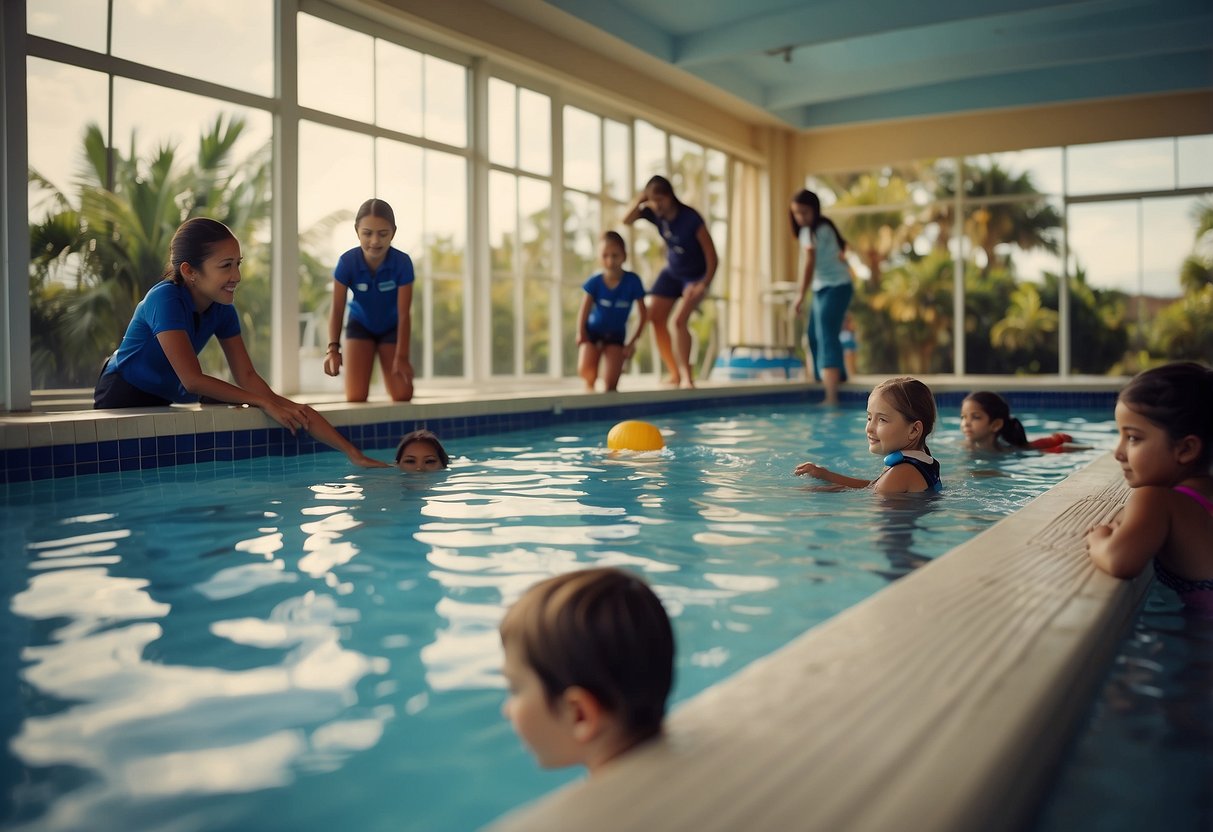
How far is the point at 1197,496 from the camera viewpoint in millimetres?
2338

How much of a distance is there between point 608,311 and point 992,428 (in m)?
3.98

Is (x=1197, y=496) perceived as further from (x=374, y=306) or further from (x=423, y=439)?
(x=374, y=306)

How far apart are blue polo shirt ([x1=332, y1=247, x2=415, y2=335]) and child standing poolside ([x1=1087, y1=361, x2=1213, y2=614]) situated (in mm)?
5021

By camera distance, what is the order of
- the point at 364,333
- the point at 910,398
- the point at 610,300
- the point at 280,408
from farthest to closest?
the point at 610,300
the point at 364,333
the point at 280,408
the point at 910,398

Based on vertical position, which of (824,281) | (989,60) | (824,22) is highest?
(989,60)

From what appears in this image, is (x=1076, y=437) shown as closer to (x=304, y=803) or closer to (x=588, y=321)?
(x=588, y=321)

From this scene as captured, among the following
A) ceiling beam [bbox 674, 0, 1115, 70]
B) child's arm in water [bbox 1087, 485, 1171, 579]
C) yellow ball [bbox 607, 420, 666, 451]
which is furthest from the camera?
ceiling beam [bbox 674, 0, 1115, 70]

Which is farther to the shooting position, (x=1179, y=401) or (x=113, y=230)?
(x=113, y=230)

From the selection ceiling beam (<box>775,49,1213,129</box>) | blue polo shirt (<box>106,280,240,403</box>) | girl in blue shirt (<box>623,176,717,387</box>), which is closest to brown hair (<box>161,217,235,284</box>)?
blue polo shirt (<box>106,280,240,403</box>)

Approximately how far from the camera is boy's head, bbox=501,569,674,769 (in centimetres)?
125

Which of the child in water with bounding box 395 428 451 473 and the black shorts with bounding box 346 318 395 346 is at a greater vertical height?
the black shorts with bounding box 346 318 395 346

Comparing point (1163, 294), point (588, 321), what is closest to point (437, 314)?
point (588, 321)

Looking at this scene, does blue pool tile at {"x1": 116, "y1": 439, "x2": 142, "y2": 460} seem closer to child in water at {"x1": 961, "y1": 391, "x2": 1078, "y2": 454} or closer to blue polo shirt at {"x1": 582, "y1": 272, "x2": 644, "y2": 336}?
child in water at {"x1": 961, "y1": 391, "x2": 1078, "y2": 454}

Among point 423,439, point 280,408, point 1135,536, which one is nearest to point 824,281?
point 423,439
